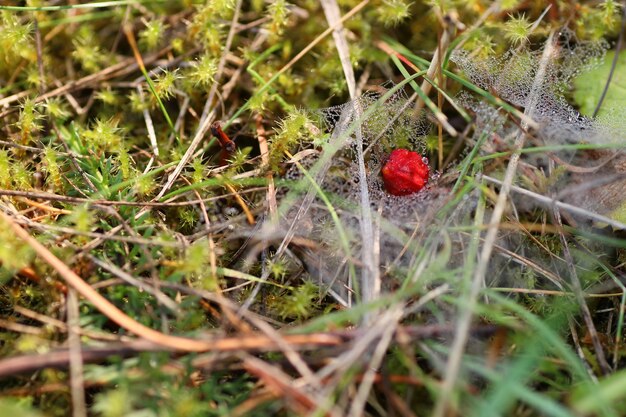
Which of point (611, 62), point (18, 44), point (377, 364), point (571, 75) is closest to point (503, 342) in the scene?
point (377, 364)

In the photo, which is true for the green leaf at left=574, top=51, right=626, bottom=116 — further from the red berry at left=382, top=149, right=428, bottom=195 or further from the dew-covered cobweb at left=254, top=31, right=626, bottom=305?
the red berry at left=382, top=149, right=428, bottom=195

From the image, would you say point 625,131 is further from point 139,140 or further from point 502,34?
point 139,140

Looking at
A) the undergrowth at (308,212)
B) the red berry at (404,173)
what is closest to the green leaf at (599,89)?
the undergrowth at (308,212)

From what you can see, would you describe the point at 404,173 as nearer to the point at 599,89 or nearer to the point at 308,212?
the point at 308,212

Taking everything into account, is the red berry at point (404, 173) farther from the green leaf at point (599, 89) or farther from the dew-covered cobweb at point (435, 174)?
the green leaf at point (599, 89)

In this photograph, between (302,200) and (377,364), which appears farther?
(302,200)

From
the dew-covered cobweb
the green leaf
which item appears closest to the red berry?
the dew-covered cobweb
